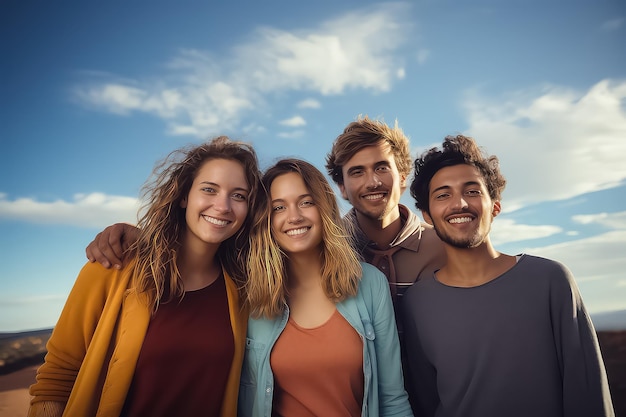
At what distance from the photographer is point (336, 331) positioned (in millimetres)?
3426

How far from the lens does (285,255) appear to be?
3.81 metres

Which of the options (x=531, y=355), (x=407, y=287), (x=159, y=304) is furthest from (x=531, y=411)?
(x=159, y=304)

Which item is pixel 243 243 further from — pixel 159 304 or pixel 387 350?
pixel 387 350

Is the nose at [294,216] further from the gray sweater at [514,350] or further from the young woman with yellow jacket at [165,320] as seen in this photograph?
the gray sweater at [514,350]

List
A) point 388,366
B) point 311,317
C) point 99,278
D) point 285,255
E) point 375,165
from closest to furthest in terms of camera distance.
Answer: point 99,278 → point 388,366 → point 311,317 → point 285,255 → point 375,165

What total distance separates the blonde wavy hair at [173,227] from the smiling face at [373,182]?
1.41m

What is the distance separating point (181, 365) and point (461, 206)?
258cm

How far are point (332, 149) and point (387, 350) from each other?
2.69 metres

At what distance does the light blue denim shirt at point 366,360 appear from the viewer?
10.9 feet

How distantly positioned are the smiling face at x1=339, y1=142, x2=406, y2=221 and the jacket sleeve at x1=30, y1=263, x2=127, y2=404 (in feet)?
8.89

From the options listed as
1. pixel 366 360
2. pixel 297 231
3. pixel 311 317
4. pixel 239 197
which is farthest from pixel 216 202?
pixel 366 360

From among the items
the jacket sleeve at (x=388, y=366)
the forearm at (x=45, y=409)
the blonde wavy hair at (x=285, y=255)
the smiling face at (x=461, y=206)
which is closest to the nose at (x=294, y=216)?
the blonde wavy hair at (x=285, y=255)

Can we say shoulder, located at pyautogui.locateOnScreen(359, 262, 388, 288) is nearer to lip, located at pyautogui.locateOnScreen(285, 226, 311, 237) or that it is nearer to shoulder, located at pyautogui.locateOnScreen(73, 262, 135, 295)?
lip, located at pyautogui.locateOnScreen(285, 226, 311, 237)

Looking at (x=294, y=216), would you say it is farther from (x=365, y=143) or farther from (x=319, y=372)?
(x=365, y=143)
